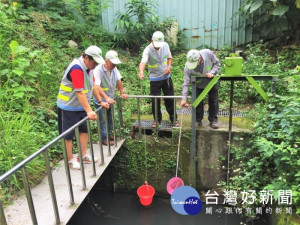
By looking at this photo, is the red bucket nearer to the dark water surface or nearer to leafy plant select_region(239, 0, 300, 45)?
the dark water surface

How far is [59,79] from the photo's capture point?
543 centimetres

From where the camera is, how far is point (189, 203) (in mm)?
3443

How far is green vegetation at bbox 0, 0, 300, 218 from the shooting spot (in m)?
3.25

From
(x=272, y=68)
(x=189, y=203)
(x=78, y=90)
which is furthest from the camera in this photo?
(x=272, y=68)

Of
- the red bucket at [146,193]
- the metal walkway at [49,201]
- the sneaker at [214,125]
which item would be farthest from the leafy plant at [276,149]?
the metal walkway at [49,201]

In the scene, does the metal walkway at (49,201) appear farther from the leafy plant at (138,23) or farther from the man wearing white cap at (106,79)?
the leafy plant at (138,23)

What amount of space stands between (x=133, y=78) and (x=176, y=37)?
6.46 feet

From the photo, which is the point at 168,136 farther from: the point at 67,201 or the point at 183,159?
the point at 67,201

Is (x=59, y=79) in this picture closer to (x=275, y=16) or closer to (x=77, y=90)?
(x=77, y=90)

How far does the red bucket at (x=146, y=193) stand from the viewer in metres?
4.54

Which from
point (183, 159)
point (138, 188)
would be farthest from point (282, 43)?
point (138, 188)

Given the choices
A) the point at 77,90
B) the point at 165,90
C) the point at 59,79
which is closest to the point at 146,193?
the point at 165,90

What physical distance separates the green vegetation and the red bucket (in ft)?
1.12
